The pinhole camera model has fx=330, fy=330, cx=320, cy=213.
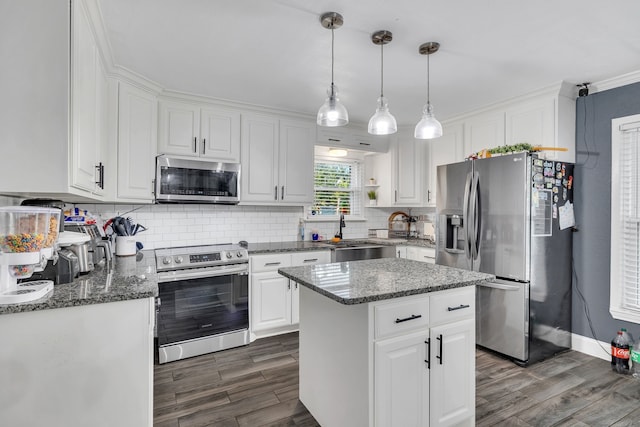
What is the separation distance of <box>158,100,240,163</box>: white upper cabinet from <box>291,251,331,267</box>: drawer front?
1186 millimetres

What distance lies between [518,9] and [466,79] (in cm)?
97

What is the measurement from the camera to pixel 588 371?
8.66ft

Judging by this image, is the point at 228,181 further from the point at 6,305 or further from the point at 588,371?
the point at 588,371

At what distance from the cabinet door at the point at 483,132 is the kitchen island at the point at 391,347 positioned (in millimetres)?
2044

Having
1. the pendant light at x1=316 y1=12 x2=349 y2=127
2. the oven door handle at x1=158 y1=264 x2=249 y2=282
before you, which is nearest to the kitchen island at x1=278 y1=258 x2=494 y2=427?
the pendant light at x1=316 y1=12 x2=349 y2=127

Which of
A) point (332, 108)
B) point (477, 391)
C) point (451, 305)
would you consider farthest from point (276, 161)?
point (477, 391)

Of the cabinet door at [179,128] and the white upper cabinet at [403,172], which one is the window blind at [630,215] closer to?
the white upper cabinet at [403,172]

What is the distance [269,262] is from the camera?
10.9 feet

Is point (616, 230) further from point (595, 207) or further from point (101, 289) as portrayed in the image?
point (101, 289)

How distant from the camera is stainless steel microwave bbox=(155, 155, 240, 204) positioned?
305cm

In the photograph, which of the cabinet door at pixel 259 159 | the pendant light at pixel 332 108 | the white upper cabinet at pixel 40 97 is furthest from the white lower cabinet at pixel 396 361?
the cabinet door at pixel 259 159

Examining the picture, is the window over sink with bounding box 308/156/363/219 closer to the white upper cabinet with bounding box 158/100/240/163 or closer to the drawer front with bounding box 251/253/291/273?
the drawer front with bounding box 251/253/291/273

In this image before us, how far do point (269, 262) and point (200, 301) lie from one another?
0.73 meters

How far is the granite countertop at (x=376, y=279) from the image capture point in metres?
1.54
